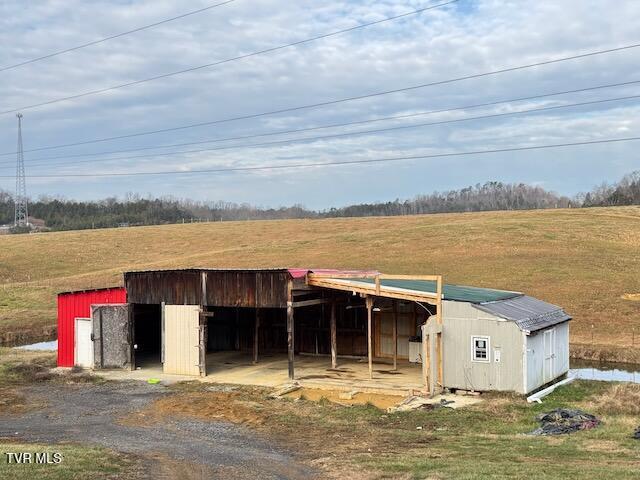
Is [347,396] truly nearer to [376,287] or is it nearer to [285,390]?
[285,390]

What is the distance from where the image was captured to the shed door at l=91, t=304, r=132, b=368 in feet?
105

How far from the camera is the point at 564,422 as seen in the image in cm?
1969

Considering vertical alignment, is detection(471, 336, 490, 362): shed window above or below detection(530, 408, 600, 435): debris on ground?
above

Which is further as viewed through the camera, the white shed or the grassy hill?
the grassy hill

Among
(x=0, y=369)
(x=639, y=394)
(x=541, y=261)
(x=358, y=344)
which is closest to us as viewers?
(x=639, y=394)

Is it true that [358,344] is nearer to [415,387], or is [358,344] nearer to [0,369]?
[415,387]

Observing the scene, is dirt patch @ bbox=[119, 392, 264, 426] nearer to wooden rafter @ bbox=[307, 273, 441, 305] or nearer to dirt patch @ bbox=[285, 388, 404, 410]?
dirt patch @ bbox=[285, 388, 404, 410]

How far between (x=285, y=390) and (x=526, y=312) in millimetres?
9755

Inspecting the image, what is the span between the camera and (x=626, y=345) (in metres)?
38.3

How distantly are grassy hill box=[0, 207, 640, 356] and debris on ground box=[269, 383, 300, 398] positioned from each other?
20.9 m

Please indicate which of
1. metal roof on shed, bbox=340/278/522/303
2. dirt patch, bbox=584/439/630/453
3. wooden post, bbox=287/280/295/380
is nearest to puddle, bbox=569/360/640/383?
metal roof on shed, bbox=340/278/522/303

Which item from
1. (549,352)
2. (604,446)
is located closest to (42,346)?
(549,352)

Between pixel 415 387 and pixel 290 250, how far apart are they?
1798 inches

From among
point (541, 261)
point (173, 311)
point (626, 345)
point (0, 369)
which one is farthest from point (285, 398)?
point (541, 261)
